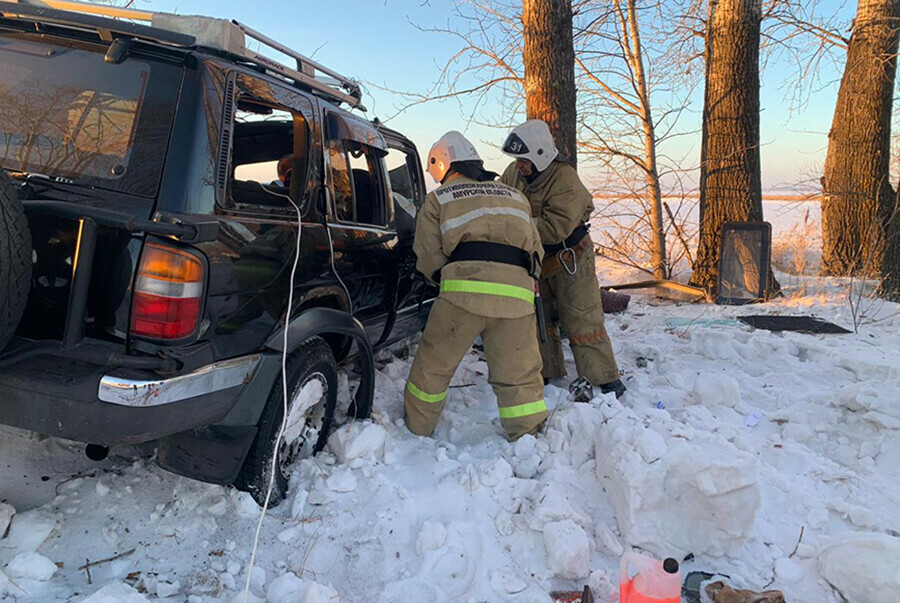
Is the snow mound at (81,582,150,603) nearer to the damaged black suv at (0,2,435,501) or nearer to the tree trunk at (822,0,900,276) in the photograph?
the damaged black suv at (0,2,435,501)

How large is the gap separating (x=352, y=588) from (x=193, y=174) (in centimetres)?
171

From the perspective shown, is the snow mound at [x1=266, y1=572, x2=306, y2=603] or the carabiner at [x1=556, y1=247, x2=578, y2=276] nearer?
the snow mound at [x1=266, y1=572, x2=306, y2=603]

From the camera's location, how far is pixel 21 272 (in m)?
1.88

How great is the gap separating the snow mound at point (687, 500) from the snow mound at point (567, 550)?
291mm

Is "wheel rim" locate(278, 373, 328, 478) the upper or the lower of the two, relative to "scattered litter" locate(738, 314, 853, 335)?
lower

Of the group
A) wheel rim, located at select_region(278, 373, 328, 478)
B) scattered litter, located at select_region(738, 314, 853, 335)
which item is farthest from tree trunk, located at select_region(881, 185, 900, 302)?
wheel rim, located at select_region(278, 373, 328, 478)

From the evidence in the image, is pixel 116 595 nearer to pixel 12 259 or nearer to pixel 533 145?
pixel 12 259

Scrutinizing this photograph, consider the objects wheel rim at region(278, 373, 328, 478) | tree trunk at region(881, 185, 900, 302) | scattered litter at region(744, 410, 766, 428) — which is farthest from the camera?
tree trunk at region(881, 185, 900, 302)

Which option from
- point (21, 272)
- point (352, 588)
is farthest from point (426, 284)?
point (21, 272)

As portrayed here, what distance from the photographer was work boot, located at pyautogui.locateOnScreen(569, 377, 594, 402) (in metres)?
3.82

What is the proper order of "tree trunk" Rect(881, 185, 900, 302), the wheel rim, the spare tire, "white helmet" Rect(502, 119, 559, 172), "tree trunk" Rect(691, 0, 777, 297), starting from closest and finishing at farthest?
the spare tire
the wheel rim
"white helmet" Rect(502, 119, 559, 172)
"tree trunk" Rect(691, 0, 777, 297)
"tree trunk" Rect(881, 185, 900, 302)

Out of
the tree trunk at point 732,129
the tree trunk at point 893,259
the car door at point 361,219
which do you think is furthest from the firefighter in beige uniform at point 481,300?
the tree trunk at point 893,259

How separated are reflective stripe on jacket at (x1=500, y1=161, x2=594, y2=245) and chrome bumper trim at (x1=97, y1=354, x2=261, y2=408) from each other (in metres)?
2.49

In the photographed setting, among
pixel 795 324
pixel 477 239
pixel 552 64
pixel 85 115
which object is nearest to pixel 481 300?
pixel 477 239
